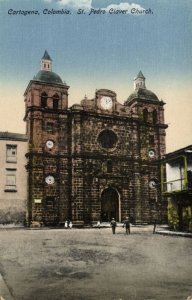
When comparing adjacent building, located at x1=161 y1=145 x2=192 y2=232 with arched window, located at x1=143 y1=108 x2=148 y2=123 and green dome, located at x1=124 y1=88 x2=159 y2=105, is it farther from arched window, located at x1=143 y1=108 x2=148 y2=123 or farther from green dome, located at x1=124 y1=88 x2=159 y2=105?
green dome, located at x1=124 y1=88 x2=159 y2=105

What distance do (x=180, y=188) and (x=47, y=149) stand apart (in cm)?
1100

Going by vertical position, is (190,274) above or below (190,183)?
below

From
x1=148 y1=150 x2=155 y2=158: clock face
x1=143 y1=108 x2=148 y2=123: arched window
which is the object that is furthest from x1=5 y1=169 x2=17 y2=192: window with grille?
x1=143 y1=108 x2=148 y2=123: arched window

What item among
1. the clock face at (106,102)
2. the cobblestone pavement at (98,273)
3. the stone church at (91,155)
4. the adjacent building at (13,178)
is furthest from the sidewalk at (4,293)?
the clock face at (106,102)

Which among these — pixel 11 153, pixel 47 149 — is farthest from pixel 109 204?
pixel 11 153

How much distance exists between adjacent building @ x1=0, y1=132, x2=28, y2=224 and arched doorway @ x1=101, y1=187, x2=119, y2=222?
19.3 ft

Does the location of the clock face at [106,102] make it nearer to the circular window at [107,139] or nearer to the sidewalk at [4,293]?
the circular window at [107,139]

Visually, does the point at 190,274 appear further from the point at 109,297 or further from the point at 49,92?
the point at 49,92

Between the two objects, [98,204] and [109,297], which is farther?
[98,204]

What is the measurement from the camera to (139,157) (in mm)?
29094

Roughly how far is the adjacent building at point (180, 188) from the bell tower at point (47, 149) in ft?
27.8

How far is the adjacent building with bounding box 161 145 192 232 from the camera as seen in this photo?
60.4 feet

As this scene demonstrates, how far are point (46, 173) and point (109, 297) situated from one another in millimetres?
21009

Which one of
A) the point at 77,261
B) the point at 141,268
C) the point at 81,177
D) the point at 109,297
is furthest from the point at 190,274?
the point at 81,177
